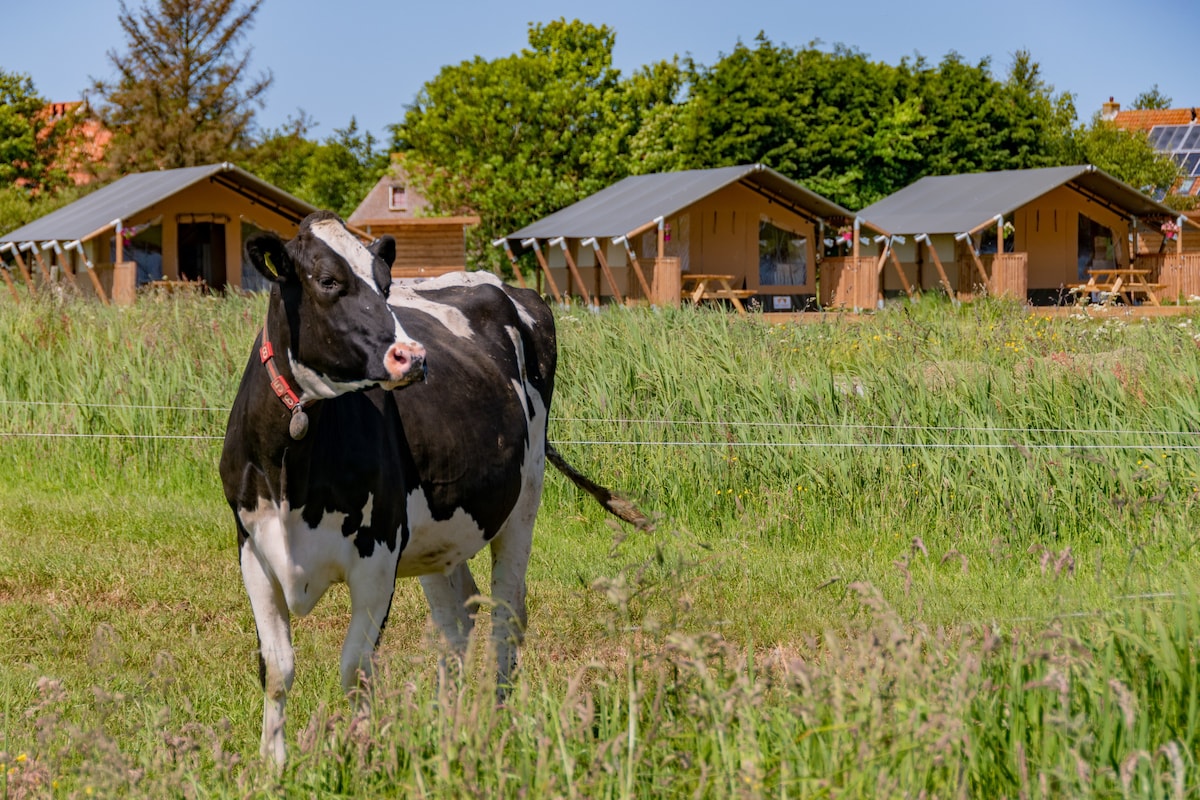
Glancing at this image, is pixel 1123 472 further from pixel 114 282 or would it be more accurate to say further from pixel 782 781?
pixel 114 282

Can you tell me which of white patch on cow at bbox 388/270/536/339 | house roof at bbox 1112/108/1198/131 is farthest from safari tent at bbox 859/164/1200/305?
house roof at bbox 1112/108/1198/131

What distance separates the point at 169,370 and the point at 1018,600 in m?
7.60

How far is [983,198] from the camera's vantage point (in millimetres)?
38125

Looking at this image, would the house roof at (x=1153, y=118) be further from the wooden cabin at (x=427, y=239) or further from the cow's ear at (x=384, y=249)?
the cow's ear at (x=384, y=249)

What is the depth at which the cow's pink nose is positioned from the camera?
167 inches

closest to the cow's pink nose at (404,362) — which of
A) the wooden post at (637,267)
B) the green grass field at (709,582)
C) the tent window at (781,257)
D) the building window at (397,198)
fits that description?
the green grass field at (709,582)

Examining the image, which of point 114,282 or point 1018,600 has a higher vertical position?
point 114,282

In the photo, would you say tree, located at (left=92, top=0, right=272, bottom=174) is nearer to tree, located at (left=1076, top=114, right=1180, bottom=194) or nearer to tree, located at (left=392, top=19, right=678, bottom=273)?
tree, located at (left=392, top=19, right=678, bottom=273)

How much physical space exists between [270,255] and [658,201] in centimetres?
3109

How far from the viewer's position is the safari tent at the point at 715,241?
3556 cm

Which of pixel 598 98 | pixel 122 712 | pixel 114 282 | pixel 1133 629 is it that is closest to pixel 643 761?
pixel 1133 629

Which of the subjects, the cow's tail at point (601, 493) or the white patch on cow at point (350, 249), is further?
the cow's tail at point (601, 493)

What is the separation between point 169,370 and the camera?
1153 centimetres

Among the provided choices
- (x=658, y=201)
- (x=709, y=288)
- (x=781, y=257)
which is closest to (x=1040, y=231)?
(x=781, y=257)
